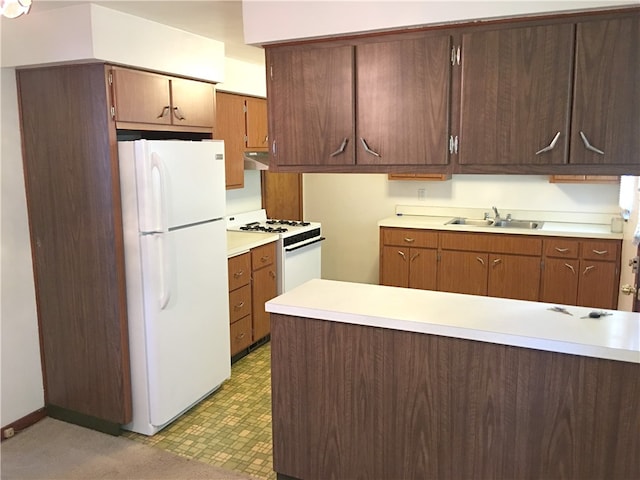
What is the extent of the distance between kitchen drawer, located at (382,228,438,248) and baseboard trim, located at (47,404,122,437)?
2.90 m

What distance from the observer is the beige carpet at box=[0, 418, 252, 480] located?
8.98 ft

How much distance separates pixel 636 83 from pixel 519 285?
115 inches

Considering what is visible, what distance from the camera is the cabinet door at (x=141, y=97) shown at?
281cm

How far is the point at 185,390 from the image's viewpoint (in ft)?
10.8

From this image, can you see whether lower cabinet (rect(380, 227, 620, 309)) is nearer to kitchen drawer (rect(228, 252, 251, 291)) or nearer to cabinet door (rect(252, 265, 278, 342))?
cabinet door (rect(252, 265, 278, 342))

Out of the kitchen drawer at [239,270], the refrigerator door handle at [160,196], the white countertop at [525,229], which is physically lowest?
the kitchen drawer at [239,270]

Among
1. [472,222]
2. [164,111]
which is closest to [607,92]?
[164,111]

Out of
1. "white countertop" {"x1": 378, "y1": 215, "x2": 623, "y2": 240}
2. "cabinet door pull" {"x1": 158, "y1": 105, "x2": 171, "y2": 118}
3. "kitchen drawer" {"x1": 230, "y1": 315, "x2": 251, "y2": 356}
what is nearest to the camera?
"cabinet door pull" {"x1": 158, "y1": 105, "x2": 171, "y2": 118}

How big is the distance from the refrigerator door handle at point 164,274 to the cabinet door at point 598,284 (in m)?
3.29

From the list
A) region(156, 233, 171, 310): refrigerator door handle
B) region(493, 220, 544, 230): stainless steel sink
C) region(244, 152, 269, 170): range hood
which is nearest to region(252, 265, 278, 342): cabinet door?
region(244, 152, 269, 170): range hood

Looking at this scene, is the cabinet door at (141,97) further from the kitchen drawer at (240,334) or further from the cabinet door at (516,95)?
the cabinet door at (516,95)

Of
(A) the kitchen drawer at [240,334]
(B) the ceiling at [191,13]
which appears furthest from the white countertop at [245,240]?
(B) the ceiling at [191,13]

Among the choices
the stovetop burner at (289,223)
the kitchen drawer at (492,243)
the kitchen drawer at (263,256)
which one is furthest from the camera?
the stovetop burner at (289,223)

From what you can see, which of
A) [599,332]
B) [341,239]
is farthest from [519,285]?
[599,332]
